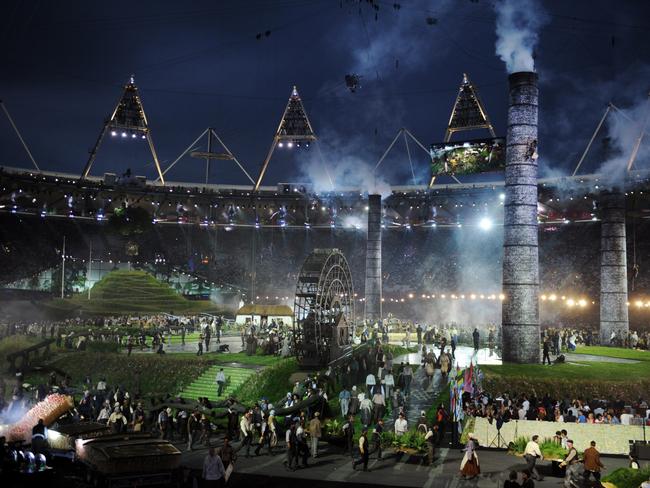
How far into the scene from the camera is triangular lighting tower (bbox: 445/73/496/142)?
167ft

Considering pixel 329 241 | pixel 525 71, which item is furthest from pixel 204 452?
pixel 329 241

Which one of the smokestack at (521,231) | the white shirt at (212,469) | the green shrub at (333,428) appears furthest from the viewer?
the smokestack at (521,231)

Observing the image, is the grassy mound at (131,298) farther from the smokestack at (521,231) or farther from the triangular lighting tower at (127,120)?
the smokestack at (521,231)

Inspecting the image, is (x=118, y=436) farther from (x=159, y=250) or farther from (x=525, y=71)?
(x=159, y=250)

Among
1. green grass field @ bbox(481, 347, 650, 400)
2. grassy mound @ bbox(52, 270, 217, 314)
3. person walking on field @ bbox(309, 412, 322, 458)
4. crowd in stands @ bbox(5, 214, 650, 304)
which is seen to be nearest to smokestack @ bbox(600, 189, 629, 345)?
green grass field @ bbox(481, 347, 650, 400)

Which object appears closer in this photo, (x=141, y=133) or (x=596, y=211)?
(x=596, y=211)

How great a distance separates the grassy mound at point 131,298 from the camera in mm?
49181

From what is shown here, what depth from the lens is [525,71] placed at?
27.4 metres

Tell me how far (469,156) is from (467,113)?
62.9 feet

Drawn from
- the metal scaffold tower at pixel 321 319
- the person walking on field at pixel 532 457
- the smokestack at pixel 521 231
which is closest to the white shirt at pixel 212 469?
the person walking on field at pixel 532 457

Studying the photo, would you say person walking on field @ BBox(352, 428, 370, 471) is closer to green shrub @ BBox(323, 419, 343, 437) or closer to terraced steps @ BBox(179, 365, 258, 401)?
green shrub @ BBox(323, 419, 343, 437)

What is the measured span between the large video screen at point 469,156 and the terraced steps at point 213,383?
1643 centimetres

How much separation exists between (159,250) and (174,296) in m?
14.7

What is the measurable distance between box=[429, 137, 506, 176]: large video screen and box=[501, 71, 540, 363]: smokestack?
4775mm
